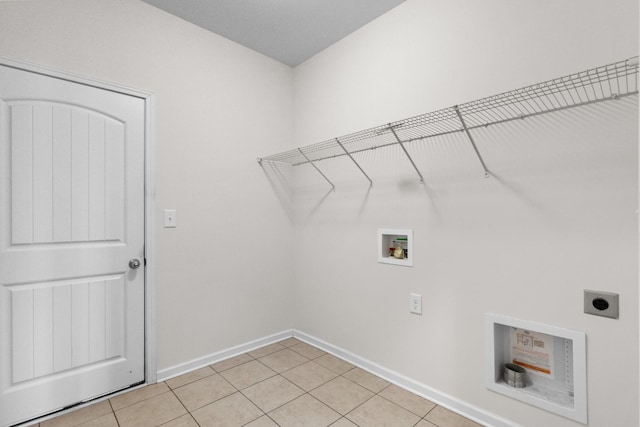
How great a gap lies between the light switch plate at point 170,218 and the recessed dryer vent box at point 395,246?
1392mm

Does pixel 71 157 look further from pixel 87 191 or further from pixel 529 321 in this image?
pixel 529 321

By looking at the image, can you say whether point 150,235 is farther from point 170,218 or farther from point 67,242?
point 67,242

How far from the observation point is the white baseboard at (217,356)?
2.09 metres

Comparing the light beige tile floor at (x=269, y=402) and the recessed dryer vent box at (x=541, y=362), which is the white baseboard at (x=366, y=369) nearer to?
the light beige tile floor at (x=269, y=402)

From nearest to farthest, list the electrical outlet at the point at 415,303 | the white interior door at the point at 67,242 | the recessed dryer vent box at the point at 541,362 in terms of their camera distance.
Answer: the recessed dryer vent box at the point at 541,362 < the white interior door at the point at 67,242 < the electrical outlet at the point at 415,303

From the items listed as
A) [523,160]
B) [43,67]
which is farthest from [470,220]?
[43,67]

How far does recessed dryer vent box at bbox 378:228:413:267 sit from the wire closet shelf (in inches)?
15.2

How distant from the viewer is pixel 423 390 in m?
1.87

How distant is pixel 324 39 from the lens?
94.1 inches

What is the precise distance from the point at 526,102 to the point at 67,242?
250cm

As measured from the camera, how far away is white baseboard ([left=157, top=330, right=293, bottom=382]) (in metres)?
2.09

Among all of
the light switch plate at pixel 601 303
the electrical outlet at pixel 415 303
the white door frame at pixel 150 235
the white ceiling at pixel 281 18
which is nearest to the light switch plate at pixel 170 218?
the white door frame at pixel 150 235

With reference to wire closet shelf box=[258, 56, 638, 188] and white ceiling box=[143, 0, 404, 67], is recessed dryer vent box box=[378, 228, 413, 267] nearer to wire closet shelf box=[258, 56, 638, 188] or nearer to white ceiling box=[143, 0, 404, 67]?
wire closet shelf box=[258, 56, 638, 188]

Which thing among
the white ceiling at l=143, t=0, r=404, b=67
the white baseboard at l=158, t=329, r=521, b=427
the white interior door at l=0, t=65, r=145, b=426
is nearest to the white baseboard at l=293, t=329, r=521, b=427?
the white baseboard at l=158, t=329, r=521, b=427
